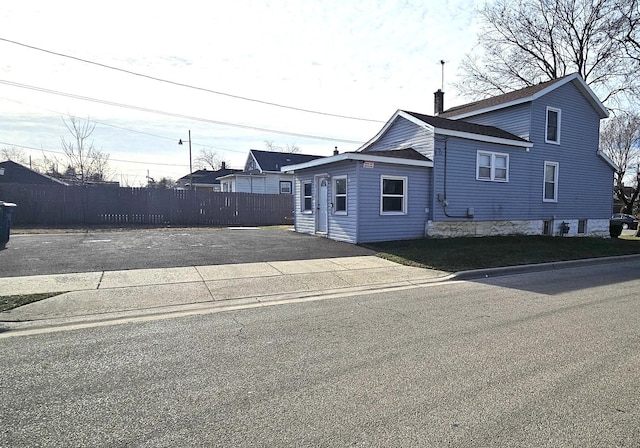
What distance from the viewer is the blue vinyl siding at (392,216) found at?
42.8 feet

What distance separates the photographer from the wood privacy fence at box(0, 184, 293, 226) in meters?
19.0

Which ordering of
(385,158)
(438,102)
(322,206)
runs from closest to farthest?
(385,158) < (322,206) < (438,102)

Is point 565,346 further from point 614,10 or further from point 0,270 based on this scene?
point 614,10

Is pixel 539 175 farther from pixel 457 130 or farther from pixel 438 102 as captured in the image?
pixel 438 102

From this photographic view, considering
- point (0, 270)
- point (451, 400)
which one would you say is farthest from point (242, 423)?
point (0, 270)

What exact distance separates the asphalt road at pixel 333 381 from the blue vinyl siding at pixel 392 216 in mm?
7341

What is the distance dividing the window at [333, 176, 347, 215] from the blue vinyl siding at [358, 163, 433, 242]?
91 cm

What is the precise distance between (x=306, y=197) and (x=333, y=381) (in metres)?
13.3

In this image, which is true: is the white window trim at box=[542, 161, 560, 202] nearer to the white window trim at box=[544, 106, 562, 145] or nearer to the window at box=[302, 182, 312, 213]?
the white window trim at box=[544, 106, 562, 145]

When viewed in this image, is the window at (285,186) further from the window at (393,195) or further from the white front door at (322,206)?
Result: the window at (393,195)

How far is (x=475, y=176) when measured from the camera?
15516mm

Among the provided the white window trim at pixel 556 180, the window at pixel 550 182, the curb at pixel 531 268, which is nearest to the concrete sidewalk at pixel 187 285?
the curb at pixel 531 268

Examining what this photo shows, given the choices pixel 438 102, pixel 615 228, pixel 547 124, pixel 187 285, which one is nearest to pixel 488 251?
pixel 187 285

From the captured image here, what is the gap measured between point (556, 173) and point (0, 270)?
21.4 metres
